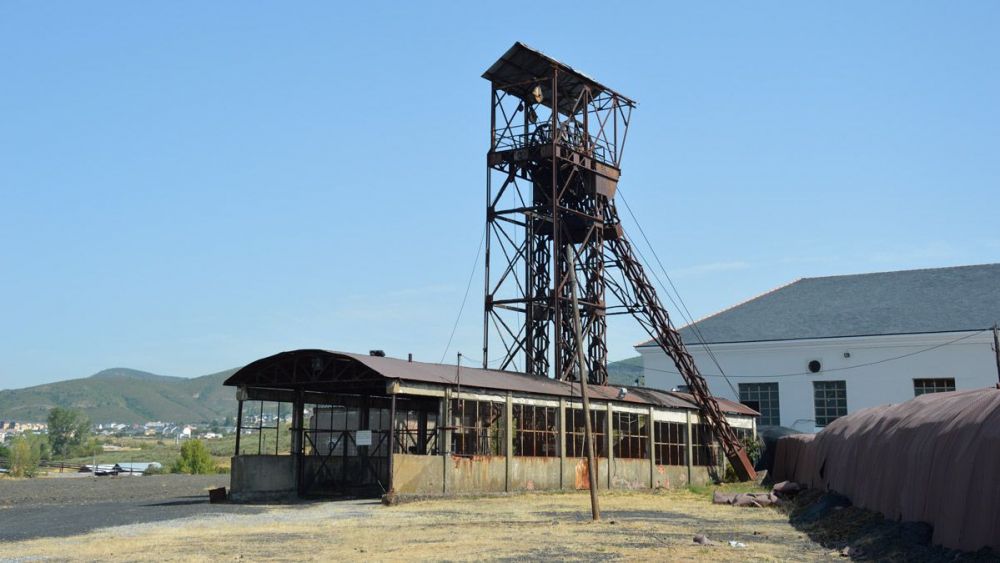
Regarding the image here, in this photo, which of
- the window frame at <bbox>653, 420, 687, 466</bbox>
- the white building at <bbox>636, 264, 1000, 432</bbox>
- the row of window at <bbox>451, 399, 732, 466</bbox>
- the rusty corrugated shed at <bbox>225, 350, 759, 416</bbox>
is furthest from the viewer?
the white building at <bbox>636, 264, 1000, 432</bbox>

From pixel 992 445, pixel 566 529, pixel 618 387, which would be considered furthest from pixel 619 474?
pixel 992 445

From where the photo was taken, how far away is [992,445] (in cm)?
1342

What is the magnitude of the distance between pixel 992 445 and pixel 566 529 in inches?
393

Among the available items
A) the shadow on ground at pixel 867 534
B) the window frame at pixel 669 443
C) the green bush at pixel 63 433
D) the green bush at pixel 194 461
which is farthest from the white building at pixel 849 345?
the green bush at pixel 63 433

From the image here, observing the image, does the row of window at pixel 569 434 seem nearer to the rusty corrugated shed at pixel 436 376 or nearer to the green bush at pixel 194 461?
the rusty corrugated shed at pixel 436 376

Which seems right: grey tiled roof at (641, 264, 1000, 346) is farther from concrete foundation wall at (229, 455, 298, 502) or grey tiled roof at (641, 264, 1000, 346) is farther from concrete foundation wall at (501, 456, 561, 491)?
concrete foundation wall at (229, 455, 298, 502)

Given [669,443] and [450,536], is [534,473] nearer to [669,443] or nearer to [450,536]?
[669,443]

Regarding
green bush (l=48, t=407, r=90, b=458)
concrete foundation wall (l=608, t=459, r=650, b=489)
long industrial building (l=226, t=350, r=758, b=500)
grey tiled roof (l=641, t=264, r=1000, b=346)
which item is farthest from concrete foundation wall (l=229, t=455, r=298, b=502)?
green bush (l=48, t=407, r=90, b=458)

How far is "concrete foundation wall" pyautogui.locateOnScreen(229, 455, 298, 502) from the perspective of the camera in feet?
104

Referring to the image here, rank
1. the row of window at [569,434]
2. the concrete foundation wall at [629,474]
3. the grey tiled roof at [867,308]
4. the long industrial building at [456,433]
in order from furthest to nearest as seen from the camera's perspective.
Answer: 1. the grey tiled roof at [867,308]
2. the concrete foundation wall at [629,474]
3. the row of window at [569,434]
4. the long industrial building at [456,433]

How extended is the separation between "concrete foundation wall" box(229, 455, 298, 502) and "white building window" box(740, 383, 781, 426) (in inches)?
1044

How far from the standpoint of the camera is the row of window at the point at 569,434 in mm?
31406

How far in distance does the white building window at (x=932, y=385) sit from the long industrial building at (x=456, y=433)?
12298mm

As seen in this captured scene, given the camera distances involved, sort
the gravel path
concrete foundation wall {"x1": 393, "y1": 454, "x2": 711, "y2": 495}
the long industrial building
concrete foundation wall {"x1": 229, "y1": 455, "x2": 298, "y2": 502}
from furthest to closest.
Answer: concrete foundation wall {"x1": 229, "y1": 455, "x2": 298, "y2": 502}, the long industrial building, concrete foundation wall {"x1": 393, "y1": 454, "x2": 711, "y2": 495}, the gravel path
